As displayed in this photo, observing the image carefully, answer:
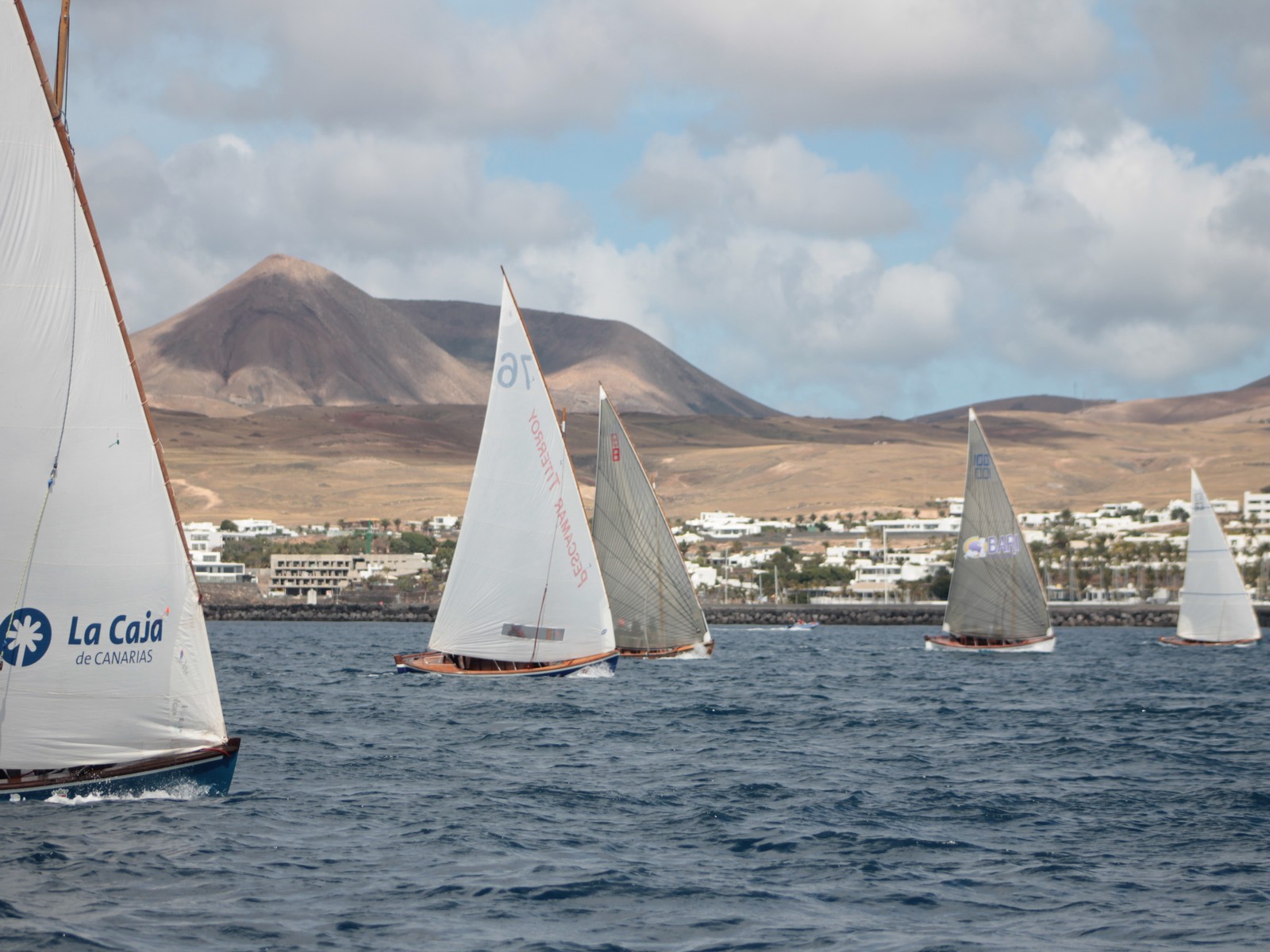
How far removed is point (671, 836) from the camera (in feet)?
89.5

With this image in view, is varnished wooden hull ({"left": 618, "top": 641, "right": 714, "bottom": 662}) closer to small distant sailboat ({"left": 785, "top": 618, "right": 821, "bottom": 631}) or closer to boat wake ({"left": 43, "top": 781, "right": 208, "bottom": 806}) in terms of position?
boat wake ({"left": 43, "top": 781, "right": 208, "bottom": 806})

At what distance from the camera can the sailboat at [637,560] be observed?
7231 cm

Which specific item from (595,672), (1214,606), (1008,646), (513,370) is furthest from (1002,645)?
(513,370)

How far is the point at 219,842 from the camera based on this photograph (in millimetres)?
25156

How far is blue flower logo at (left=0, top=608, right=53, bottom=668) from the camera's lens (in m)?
24.4

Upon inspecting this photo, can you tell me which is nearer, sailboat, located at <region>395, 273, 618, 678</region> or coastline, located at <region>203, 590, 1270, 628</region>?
sailboat, located at <region>395, 273, 618, 678</region>

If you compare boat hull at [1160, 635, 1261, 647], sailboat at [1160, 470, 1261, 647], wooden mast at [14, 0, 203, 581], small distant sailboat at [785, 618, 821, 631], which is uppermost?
wooden mast at [14, 0, 203, 581]

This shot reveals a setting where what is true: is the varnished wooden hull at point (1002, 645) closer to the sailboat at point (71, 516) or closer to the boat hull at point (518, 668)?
the boat hull at point (518, 668)

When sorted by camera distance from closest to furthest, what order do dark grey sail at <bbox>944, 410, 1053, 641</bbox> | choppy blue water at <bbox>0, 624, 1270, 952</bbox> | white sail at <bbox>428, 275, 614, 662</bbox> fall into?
choppy blue water at <bbox>0, 624, 1270, 952</bbox>
white sail at <bbox>428, 275, 614, 662</bbox>
dark grey sail at <bbox>944, 410, 1053, 641</bbox>

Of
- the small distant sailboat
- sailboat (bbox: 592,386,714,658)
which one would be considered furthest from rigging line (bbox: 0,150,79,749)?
the small distant sailboat

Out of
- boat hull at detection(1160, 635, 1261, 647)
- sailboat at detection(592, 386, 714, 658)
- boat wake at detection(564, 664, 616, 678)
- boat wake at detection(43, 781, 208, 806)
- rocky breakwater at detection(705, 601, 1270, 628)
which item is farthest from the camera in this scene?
rocky breakwater at detection(705, 601, 1270, 628)

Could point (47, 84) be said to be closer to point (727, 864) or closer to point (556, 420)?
point (727, 864)

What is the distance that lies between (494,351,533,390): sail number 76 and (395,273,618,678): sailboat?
29mm

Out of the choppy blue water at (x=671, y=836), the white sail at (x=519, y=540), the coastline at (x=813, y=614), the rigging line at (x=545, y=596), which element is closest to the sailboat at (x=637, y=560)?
the white sail at (x=519, y=540)
